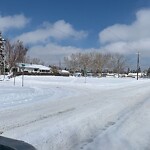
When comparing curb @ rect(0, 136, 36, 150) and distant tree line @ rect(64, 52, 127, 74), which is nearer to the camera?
curb @ rect(0, 136, 36, 150)

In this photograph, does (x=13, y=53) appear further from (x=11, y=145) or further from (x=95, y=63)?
(x=11, y=145)

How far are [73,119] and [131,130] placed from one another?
2.31 meters

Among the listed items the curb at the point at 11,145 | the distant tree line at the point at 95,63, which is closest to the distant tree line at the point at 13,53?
the distant tree line at the point at 95,63

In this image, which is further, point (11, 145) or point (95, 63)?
point (95, 63)

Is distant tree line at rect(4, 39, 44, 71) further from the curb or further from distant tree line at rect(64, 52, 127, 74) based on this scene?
the curb

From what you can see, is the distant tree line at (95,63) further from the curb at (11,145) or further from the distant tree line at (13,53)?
the curb at (11,145)

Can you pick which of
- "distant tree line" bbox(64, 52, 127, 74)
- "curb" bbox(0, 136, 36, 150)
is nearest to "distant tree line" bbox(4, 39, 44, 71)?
"distant tree line" bbox(64, 52, 127, 74)

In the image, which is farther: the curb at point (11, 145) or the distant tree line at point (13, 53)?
the distant tree line at point (13, 53)

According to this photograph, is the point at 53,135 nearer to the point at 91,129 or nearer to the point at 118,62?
the point at 91,129

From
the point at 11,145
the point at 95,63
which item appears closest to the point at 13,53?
the point at 95,63

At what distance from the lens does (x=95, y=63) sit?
143m

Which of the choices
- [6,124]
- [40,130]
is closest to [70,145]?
[40,130]

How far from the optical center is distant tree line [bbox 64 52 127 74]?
5635 inches

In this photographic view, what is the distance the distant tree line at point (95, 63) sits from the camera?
143m
